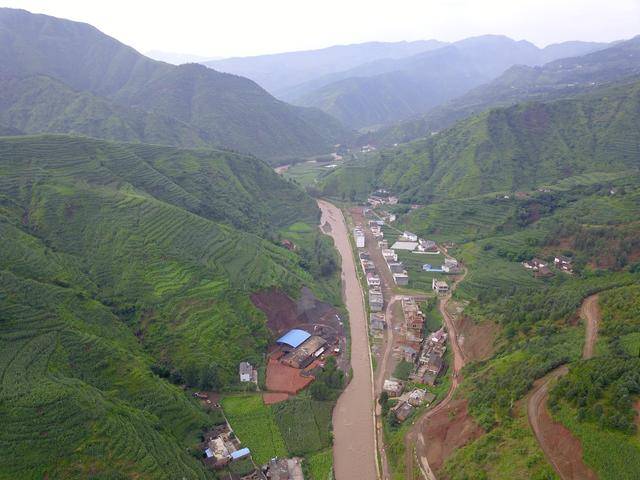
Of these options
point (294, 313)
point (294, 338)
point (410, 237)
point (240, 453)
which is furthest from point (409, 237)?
point (240, 453)

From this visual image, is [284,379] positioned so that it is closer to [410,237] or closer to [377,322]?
[377,322]

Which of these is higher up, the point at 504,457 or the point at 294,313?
the point at 504,457

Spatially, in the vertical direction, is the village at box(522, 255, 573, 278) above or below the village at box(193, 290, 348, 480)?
above

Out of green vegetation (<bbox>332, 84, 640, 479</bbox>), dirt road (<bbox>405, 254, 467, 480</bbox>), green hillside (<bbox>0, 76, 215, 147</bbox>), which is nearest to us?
green vegetation (<bbox>332, 84, 640, 479</bbox>)

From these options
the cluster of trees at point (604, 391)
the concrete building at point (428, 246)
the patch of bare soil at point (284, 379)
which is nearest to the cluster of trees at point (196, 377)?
the patch of bare soil at point (284, 379)

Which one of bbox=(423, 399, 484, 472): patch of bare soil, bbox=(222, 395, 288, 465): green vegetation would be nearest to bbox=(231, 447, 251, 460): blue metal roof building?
bbox=(222, 395, 288, 465): green vegetation

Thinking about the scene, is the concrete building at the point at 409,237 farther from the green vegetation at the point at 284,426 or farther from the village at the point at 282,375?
the green vegetation at the point at 284,426

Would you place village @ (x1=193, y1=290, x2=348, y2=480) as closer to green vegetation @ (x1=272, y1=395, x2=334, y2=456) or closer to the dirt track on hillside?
green vegetation @ (x1=272, y1=395, x2=334, y2=456)
